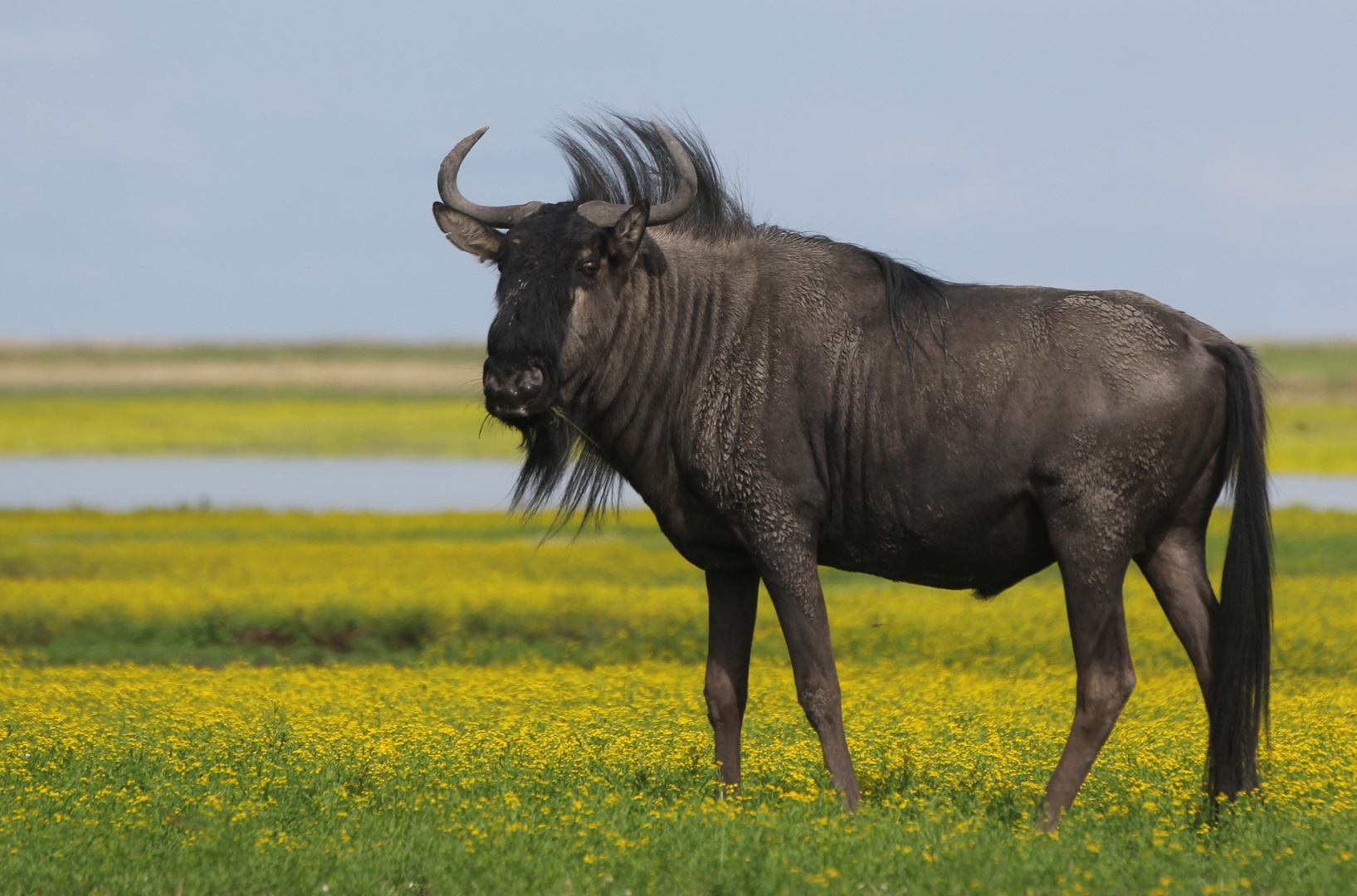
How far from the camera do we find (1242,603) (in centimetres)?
643

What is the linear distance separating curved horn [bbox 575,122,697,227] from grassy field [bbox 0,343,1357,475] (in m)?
21.5

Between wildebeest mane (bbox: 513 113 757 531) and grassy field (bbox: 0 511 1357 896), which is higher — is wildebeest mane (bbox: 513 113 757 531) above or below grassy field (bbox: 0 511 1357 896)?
above

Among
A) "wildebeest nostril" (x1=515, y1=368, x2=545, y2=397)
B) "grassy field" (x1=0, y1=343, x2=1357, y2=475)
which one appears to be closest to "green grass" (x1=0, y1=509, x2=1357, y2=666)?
"grassy field" (x1=0, y1=343, x2=1357, y2=475)

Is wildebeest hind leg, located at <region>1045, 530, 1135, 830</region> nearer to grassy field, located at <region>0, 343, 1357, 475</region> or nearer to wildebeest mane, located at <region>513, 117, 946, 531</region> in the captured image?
wildebeest mane, located at <region>513, 117, 946, 531</region>

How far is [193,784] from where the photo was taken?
707cm

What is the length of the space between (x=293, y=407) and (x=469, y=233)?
7575cm

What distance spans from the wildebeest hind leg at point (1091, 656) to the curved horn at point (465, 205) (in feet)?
9.54

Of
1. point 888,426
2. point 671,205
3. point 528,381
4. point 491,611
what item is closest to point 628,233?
point 671,205

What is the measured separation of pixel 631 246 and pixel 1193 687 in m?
6.99

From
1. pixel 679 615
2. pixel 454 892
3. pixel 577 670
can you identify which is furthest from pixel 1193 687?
pixel 454 892

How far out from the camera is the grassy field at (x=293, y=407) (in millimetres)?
61419

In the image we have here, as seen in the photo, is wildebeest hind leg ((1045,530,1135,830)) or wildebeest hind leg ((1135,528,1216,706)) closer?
wildebeest hind leg ((1045,530,1135,830))

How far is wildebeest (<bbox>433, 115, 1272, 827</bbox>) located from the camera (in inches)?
248

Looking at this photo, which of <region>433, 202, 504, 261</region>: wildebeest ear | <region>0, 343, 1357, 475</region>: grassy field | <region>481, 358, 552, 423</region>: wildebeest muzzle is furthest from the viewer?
<region>0, 343, 1357, 475</region>: grassy field
